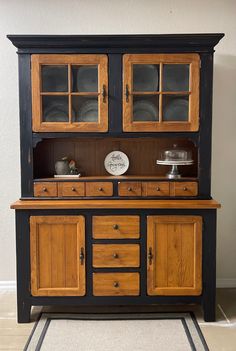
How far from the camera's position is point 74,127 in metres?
2.86

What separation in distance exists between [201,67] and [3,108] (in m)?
1.51

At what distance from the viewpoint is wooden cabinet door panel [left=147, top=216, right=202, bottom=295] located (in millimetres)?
2791

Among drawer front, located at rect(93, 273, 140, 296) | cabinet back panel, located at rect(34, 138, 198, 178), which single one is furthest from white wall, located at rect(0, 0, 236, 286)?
drawer front, located at rect(93, 273, 140, 296)

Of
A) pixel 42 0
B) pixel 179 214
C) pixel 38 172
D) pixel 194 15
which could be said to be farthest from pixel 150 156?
pixel 42 0

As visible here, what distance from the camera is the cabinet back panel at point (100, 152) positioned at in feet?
10.5

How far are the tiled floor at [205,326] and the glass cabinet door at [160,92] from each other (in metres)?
1.27

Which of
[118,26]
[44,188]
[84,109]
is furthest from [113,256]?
[118,26]

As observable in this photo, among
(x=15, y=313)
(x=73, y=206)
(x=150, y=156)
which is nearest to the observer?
(x=73, y=206)

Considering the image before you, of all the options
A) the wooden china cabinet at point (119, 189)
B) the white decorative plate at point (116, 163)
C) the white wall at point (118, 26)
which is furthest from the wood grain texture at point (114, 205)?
the white wall at point (118, 26)

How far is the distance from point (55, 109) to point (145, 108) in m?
0.60

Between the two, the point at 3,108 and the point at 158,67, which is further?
the point at 3,108

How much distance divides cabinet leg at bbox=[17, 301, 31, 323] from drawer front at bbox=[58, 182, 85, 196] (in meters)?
0.75

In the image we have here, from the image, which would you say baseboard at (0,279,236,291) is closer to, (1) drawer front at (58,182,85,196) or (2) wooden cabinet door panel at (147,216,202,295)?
(2) wooden cabinet door panel at (147,216,202,295)

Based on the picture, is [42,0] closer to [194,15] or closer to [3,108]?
[3,108]
